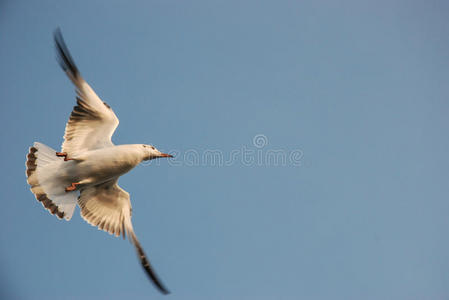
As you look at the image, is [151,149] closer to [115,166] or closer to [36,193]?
[115,166]

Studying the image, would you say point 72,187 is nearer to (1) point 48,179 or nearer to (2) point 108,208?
(1) point 48,179

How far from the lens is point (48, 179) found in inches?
225

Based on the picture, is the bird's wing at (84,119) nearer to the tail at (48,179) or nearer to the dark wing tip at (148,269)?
the tail at (48,179)

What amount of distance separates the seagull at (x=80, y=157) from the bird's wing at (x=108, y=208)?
17 cm

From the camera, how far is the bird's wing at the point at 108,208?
611 cm

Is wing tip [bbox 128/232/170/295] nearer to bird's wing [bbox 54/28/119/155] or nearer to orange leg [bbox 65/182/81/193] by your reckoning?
orange leg [bbox 65/182/81/193]

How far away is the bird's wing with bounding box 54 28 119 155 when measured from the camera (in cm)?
562

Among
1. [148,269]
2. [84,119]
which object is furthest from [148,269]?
[84,119]

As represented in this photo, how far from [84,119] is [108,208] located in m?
1.28

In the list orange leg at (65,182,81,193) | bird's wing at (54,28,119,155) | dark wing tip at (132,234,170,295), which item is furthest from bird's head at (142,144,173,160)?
dark wing tip at (132,234,170,295)

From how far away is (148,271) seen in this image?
571cm

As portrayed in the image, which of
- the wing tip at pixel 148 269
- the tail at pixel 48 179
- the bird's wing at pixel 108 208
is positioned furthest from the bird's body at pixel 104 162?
the wing tip at pixel 148 269

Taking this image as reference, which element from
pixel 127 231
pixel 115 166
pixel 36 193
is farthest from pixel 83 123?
pixel 127 231

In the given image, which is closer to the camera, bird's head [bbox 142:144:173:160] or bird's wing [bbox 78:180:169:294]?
bird's head [bbox 142:144:173:160]
